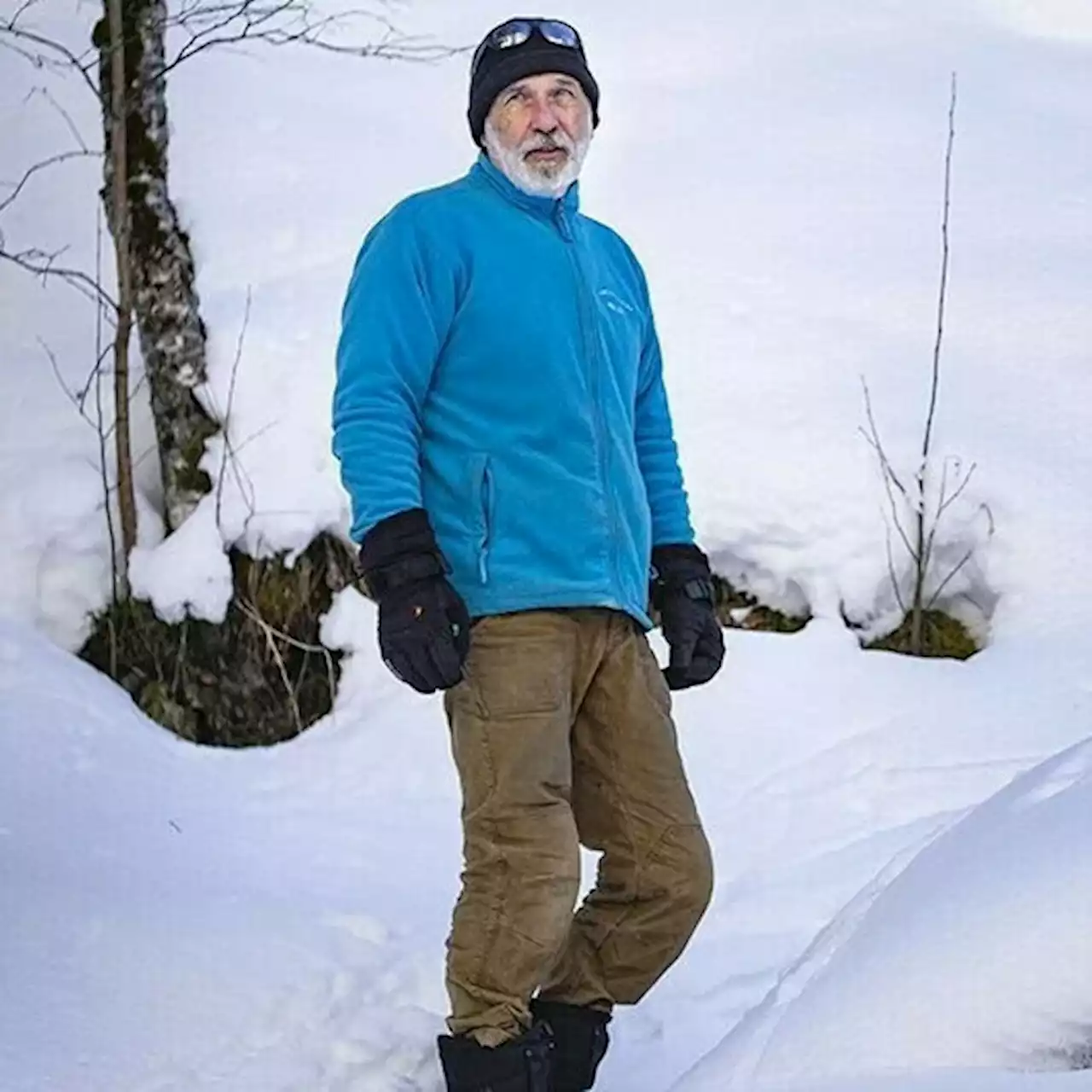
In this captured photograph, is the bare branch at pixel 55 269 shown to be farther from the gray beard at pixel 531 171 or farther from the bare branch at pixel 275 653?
the gray beard at pixel 531 171

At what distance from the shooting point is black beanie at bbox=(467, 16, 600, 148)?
284cm

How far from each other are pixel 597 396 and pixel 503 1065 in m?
1.11

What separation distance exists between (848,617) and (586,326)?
2.62m

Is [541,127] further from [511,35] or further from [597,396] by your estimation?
[597,396]

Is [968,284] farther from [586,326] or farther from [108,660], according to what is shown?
[586,326]

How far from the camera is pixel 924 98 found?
28.0 feet

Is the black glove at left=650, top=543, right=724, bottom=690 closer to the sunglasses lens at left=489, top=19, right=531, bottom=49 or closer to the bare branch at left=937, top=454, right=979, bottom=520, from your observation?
the sunglasses lens at left=489, top=19, right=531, bottom=49

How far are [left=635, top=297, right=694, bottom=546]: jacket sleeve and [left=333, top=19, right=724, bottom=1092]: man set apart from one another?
0.75ft

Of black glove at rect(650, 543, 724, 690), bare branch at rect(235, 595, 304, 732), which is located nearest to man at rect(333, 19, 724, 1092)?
black glove at rect(650, 543, 724, 690)

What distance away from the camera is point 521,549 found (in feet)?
9.00

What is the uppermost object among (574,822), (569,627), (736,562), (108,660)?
(569,627)

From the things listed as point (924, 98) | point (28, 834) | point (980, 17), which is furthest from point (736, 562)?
point (980, 17)

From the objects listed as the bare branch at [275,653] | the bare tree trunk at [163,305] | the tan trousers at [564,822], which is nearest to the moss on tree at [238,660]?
the bare branch at [275,653]

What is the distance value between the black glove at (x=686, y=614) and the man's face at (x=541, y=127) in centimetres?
76
